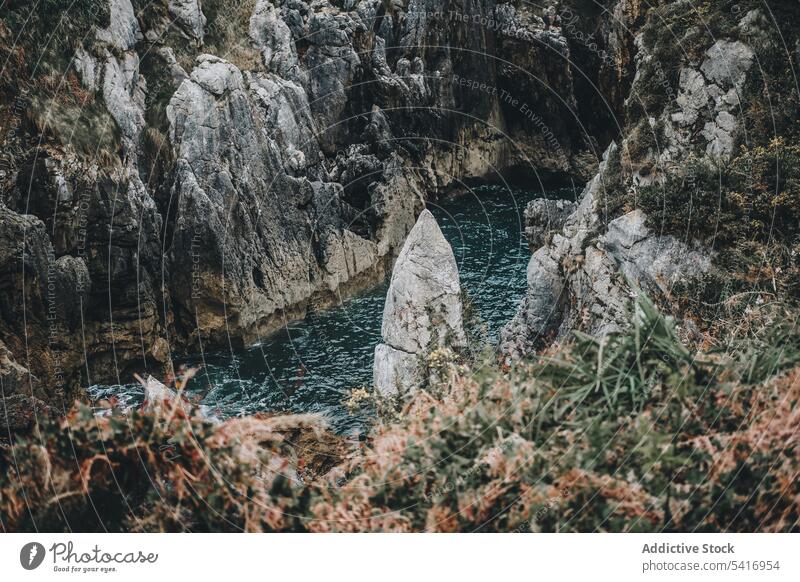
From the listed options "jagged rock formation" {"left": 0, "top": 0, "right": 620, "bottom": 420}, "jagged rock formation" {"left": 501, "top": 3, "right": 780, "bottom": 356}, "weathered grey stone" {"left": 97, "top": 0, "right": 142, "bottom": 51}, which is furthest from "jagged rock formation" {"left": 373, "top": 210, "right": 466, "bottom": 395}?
"weathered grey stone" {"left": 97, "top": 0, "right": 142, "bottom": 51}

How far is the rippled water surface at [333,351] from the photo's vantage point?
23.5m

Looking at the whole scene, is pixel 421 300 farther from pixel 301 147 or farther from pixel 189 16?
pixel 189 16

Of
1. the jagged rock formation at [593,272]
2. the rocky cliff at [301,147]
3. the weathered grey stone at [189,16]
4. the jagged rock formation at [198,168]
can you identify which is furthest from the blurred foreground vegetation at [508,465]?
the weathered grey stone at [189,16]

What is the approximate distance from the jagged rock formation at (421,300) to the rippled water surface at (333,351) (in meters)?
2.75

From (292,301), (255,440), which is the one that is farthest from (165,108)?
(255,440)

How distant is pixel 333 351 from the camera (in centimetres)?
2764
